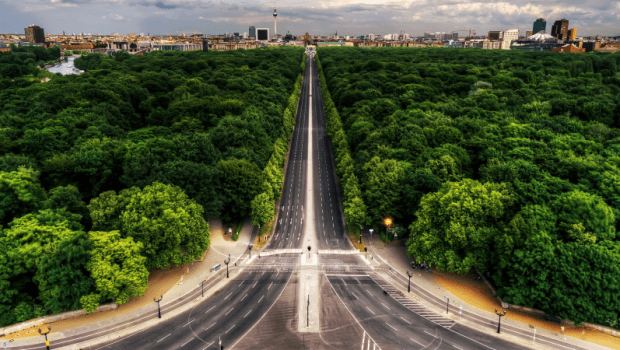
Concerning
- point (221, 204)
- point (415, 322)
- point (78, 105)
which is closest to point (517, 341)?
point (415, 322)

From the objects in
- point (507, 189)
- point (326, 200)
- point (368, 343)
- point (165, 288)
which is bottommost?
point (368, 343)

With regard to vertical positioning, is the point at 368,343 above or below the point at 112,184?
below

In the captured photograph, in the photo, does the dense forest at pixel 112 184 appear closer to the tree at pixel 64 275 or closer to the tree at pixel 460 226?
the tree at pixel 64 275

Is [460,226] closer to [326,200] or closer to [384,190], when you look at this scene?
[384,190]

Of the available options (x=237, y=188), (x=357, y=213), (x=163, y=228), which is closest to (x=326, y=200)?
(x=357, y=213)

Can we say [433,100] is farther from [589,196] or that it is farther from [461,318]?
[461,318]
